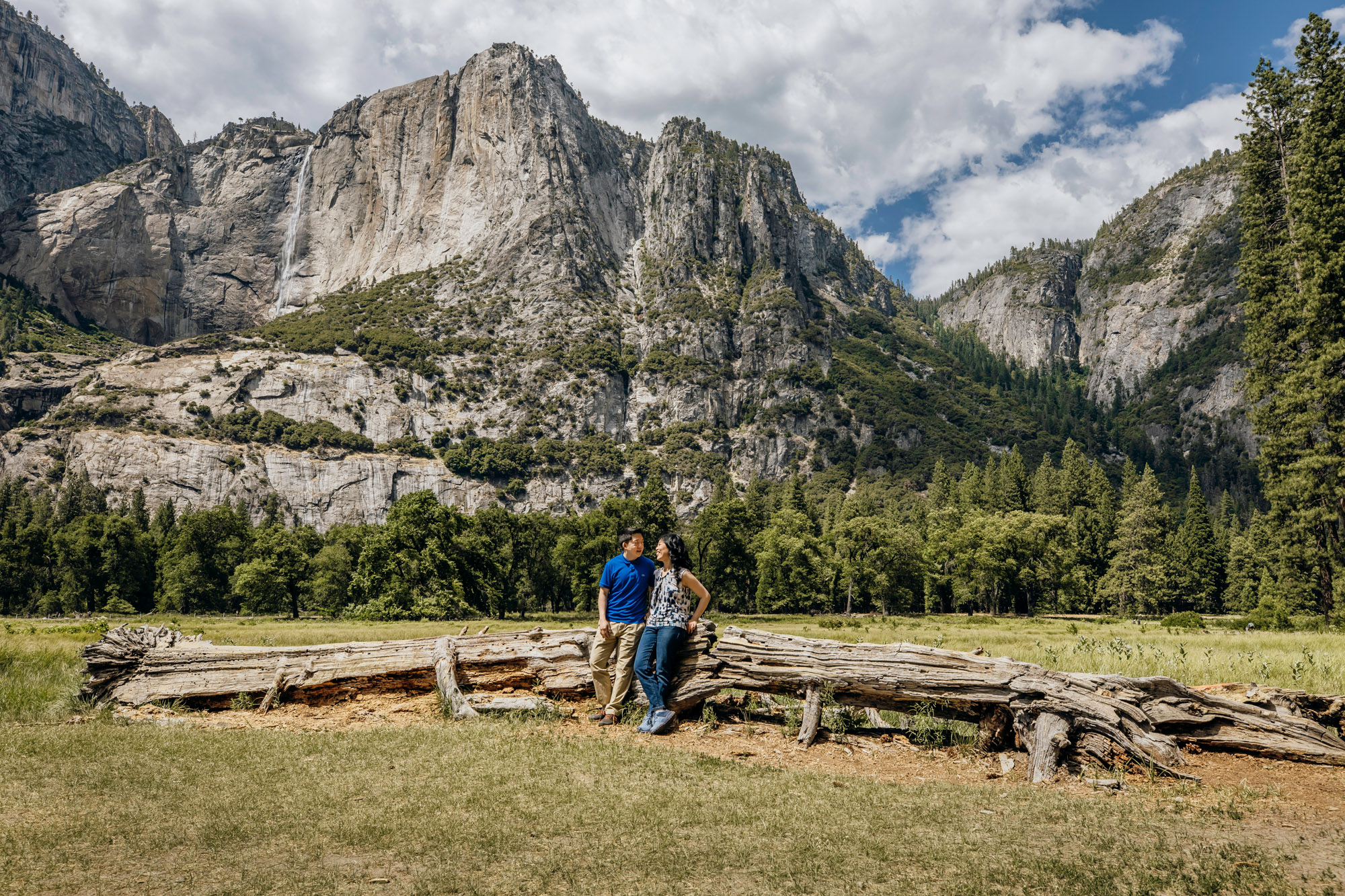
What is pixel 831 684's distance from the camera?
1119 cm

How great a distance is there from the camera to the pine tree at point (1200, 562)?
85188 mm

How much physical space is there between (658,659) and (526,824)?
4.69m

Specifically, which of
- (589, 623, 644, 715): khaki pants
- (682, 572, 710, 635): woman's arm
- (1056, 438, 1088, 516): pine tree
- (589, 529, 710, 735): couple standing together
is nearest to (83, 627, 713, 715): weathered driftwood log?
(589, 623, 644, 715): khaki pants

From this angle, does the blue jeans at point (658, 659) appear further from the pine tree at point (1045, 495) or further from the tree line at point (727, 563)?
the pine tree at point (1045, 495)

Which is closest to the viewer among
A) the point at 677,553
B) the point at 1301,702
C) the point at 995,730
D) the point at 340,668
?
the point at 1301,702

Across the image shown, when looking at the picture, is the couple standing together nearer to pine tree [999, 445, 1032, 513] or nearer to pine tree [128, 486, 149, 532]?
pine tree [999, 445, 1032, 513]

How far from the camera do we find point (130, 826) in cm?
675

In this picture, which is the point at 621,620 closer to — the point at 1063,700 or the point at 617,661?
the point at 617,661

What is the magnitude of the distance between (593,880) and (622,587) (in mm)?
6509

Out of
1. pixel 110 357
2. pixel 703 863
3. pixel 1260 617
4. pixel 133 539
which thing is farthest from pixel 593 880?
pixel 110 357

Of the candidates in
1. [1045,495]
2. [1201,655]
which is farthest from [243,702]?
[1045,495]

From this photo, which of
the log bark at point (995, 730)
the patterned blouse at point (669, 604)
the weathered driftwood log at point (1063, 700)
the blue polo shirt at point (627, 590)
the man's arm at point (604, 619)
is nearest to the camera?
the weathered driftwood log at point (1063, 700)

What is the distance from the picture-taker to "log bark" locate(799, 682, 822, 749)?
11.0 meters

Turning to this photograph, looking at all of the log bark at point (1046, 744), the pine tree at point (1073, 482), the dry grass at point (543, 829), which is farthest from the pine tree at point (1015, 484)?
the dry grass at point (543, 829)
